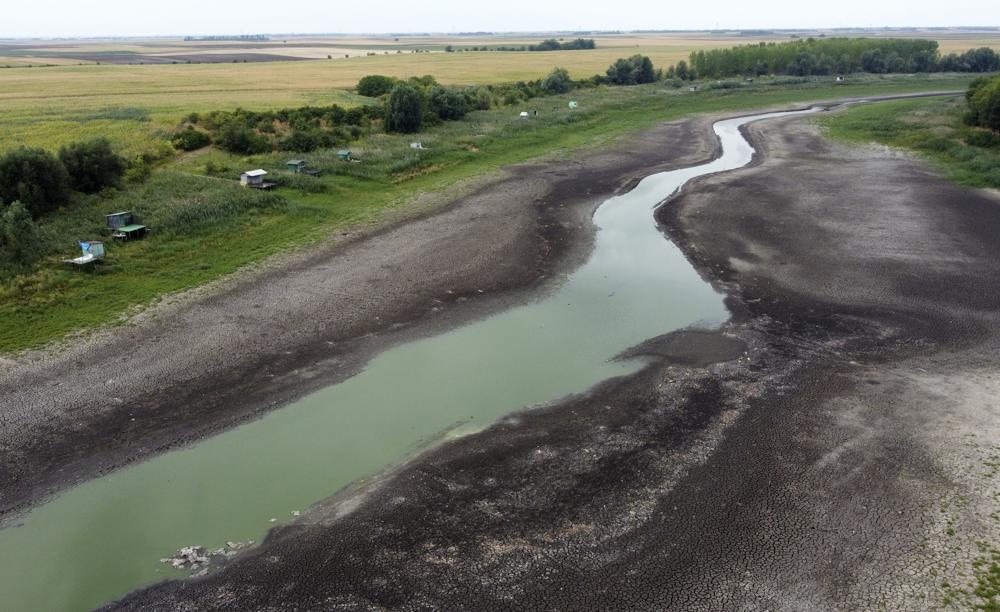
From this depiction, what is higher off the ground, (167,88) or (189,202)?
(167,88)

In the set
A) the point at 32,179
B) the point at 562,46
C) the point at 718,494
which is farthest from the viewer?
the point at 562,46

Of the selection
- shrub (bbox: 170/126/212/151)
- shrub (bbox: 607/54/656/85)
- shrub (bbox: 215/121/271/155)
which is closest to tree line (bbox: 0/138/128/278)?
shrub (bbox: 170/126/212/151)

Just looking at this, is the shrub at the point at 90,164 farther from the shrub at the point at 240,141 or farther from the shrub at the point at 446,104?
the shrub at the point at 446,104

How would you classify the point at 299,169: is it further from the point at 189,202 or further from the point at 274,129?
the point at 274,129

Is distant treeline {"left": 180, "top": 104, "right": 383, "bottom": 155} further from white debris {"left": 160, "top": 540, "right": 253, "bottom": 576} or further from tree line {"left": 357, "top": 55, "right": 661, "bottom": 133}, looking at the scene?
white debris {"left": 160, "top": 540, "right": 253, "bottom": 576}

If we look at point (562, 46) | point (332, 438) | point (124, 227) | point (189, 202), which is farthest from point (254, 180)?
point (562, 46)

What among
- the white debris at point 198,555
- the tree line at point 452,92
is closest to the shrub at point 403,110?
the tree line at point 452,92
